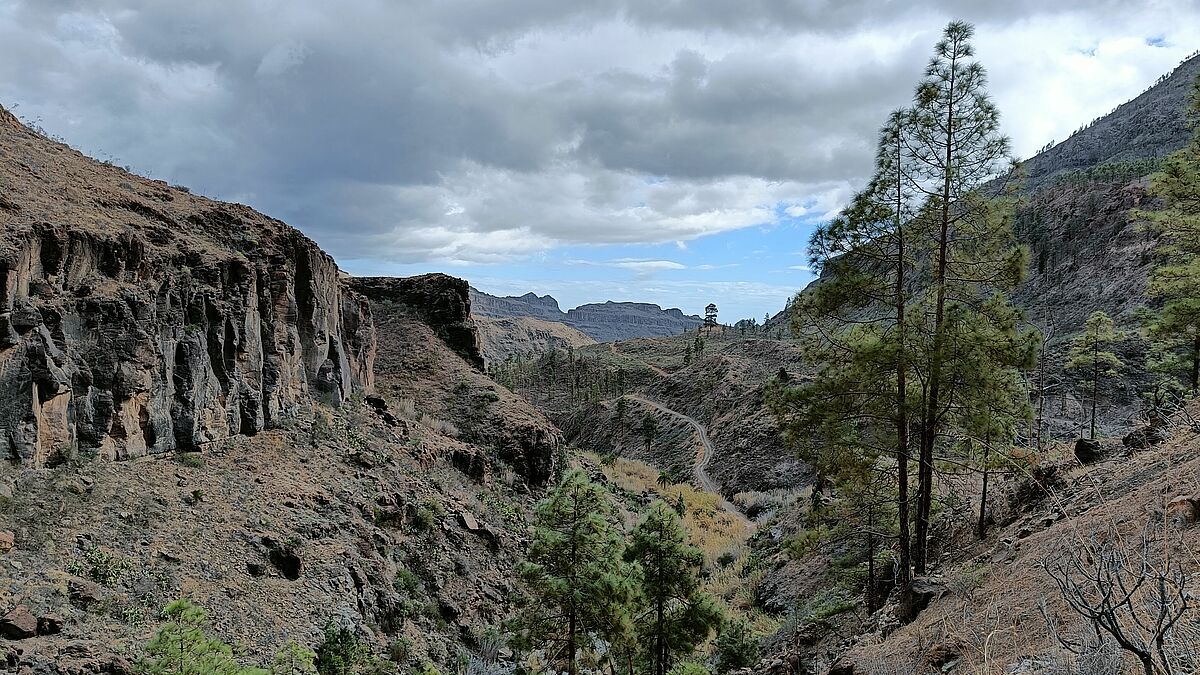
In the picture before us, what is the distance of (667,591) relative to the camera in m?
12.8

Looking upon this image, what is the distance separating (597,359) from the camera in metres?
109

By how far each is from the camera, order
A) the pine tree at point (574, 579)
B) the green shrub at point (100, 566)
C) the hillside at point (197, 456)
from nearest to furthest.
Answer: the green shrub at point (100, 566), the hillside at point (197, 456), the pine tree at point (574, 579)

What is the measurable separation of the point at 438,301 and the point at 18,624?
26311 mm

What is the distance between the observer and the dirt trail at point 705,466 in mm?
39656

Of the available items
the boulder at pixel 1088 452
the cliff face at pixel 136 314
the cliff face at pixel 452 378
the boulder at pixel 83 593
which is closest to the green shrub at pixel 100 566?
the boulder at pixel 83 593

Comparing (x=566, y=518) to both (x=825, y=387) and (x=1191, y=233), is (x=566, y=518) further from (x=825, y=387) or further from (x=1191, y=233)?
(x=1191, y=233)

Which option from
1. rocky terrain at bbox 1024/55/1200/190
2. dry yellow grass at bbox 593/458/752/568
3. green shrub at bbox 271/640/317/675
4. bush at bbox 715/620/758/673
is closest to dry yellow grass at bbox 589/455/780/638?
dry yellow grass at bbox 593/458/752/568

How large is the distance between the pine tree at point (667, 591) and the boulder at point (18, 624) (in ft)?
31.5

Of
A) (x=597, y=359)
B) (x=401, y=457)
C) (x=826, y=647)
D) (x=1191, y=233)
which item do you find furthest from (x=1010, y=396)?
(x=597, y=359)

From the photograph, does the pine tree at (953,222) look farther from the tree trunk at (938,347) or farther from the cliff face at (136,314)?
the cliff face at (136,314)

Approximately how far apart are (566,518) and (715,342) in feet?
343

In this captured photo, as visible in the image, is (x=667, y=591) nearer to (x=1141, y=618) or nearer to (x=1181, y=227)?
(x=1141, y=618)

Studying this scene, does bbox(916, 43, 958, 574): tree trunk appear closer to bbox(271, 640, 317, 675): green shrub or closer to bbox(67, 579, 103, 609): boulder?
bbox(271, 640, 317, 675): green shrub

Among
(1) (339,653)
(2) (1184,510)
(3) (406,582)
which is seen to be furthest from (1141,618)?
(3) (406,582)
